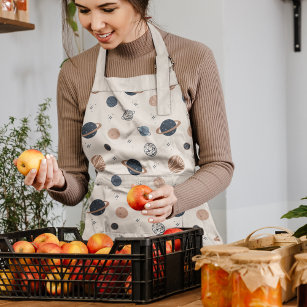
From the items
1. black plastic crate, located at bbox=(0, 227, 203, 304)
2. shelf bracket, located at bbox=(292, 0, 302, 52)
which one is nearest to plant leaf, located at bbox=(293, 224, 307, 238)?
black plastic crate, located at bbox=(0, 227, 203, 304)

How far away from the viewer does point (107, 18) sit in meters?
1.81

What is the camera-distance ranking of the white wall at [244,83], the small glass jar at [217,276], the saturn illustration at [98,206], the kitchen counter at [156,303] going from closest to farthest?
the small glass jar at [217,276] → the kitchen counter at [156,303] → the saturn illustration at [98,206] → the white wall at [244,83]

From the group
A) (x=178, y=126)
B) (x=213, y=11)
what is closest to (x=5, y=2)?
(x=213, y=11)

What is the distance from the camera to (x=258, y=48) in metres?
4.28

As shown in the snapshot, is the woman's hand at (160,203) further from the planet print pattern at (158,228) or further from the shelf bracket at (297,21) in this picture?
the shelf bracket at (297,21)

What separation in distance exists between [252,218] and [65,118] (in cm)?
240

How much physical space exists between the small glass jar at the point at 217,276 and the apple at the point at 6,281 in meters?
0.48

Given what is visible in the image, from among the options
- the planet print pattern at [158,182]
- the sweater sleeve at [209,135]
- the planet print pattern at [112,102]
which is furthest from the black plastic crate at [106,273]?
the planet print pattern at [112,102]

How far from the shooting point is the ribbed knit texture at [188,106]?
1875mm

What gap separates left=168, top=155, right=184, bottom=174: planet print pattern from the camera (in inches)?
77.0

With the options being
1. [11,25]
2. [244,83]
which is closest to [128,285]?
[11,25]

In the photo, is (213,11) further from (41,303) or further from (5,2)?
(41,303)

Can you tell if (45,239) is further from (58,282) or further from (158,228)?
(158,228)

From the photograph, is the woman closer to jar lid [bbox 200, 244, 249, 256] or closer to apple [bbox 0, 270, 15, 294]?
apple [bbox 0, 270, 15, 294]
